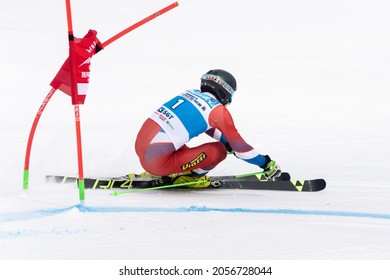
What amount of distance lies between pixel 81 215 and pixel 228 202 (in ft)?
4.50

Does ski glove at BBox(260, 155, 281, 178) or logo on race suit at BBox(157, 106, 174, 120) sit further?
ski glove at BBox(260, 155, 281, 178)

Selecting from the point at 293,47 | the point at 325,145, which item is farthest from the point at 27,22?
the point at 325,145

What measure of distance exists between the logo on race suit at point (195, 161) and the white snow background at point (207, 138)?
261mm

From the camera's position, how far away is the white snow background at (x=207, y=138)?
477 centimetres

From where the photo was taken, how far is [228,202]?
6047mm

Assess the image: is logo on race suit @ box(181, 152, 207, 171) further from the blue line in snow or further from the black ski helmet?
the blue line in snow

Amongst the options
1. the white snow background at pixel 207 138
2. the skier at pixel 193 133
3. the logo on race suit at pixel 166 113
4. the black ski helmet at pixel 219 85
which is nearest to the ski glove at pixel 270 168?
the skier at pixel 193 133

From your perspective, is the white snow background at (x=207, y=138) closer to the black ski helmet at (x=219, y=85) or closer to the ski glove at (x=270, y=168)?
the ski glove at (x=270, y=168)

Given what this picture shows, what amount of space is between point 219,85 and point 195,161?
73 centimetres

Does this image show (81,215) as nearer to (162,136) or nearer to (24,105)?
(162,136)

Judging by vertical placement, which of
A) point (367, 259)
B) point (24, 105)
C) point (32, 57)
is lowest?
point (367, 259)

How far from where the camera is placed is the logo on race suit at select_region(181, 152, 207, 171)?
252 inches

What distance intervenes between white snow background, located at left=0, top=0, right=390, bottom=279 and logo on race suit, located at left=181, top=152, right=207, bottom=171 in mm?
261

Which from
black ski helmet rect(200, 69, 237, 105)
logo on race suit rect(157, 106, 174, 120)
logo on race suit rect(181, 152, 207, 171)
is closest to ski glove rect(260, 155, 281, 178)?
logo on race suit rect(181, 152, 207, 171)
